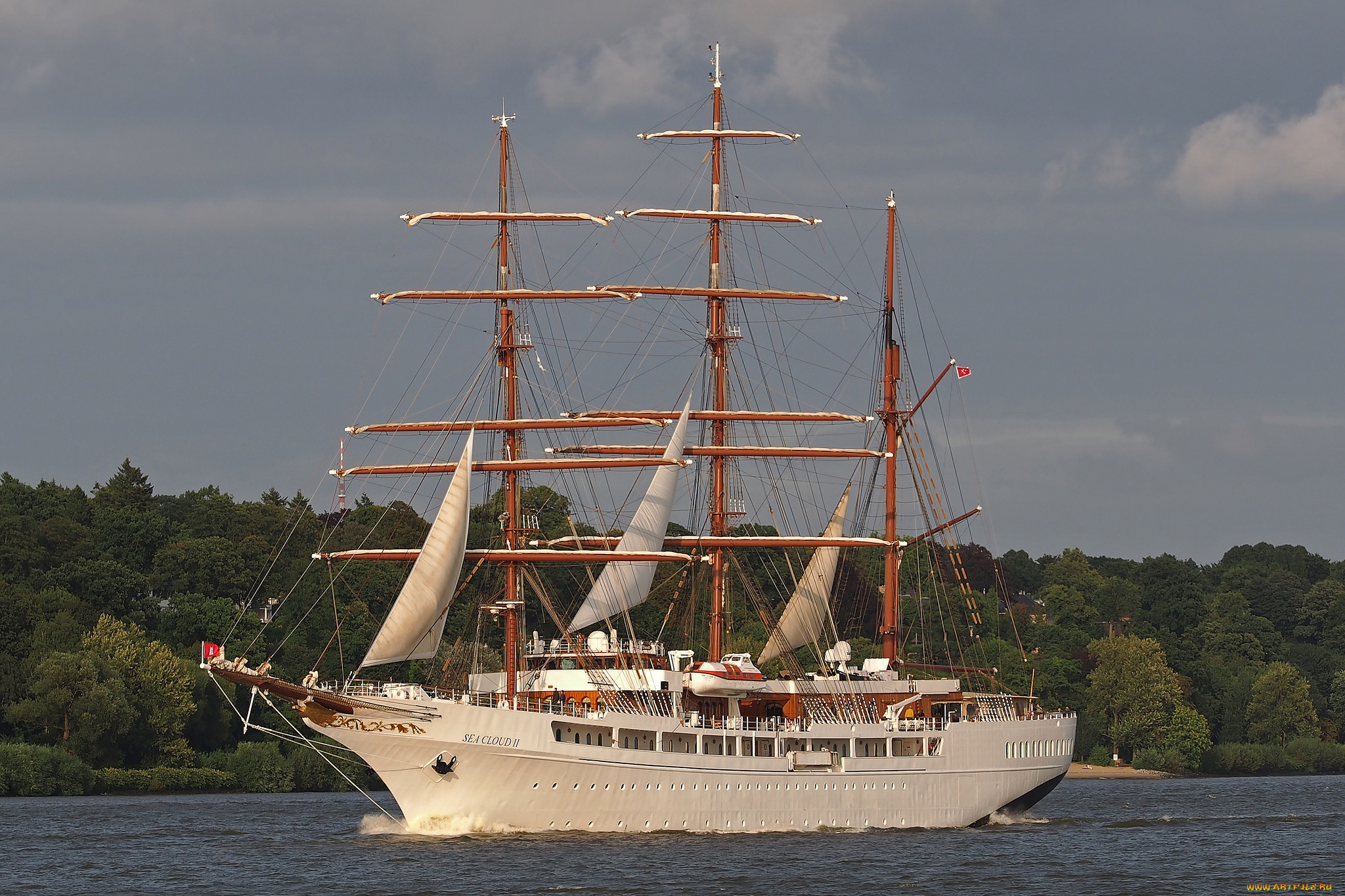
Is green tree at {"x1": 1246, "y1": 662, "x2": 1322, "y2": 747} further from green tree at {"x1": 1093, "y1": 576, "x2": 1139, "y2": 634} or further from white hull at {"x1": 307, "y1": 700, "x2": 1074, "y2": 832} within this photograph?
white hull at {"x1": 307, "y1": 700, "x2": 1074, "y2": 832}

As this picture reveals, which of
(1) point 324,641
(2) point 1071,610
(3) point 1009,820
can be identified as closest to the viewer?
(3) point 1009,820

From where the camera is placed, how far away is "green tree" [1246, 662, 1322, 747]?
150 metres

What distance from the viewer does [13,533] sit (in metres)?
120

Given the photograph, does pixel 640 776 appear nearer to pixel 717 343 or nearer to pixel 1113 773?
pixel 717 343

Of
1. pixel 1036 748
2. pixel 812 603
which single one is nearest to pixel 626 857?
pixel 812 603

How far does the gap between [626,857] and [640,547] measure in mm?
17019

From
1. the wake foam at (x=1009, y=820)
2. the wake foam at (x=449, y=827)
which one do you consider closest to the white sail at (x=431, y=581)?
the wake foam at (x=449, y=827)

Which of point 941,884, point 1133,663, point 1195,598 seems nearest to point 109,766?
point 941,884

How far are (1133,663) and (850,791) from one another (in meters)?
74.8

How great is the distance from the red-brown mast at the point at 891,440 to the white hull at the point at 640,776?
34.4 ft

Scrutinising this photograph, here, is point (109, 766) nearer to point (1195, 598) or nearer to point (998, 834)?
point (998, 834)

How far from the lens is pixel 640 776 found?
67.7 m

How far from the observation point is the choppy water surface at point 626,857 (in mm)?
55688

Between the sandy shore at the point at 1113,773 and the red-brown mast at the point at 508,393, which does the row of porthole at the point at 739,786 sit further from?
the sandy shore at the point at 1113,773
